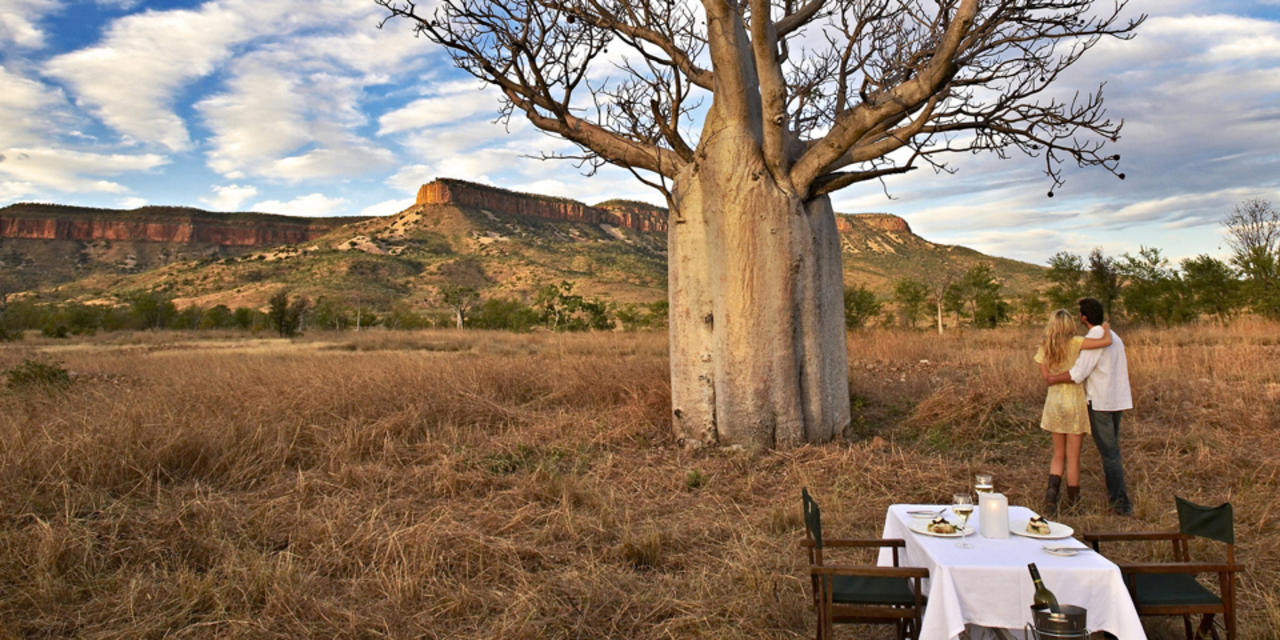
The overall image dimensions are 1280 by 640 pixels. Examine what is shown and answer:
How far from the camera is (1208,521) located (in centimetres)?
288

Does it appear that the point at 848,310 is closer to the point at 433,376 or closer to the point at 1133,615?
the point at 433,376

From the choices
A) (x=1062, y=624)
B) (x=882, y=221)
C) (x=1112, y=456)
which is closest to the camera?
(x=1062, y=624)

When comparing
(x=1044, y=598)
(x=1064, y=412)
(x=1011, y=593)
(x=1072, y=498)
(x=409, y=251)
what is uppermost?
(x=409, y=251)

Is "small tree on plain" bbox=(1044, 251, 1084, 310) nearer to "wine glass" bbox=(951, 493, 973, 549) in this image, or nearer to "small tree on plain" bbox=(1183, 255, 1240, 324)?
"small tree on plain" bbox=(1183, 255, 1240, 324)

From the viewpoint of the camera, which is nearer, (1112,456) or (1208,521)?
(1208,521)

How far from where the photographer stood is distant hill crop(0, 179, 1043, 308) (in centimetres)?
5900

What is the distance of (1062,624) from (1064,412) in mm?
3216

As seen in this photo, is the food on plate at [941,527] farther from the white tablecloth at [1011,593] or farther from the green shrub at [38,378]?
the green shrub at [38,378]

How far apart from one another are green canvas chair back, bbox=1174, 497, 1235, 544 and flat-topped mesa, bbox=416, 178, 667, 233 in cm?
7815

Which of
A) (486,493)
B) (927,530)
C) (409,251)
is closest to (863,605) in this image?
(927,530)

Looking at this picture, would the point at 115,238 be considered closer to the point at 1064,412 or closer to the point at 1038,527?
the point at 1064,412

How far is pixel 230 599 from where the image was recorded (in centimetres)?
347

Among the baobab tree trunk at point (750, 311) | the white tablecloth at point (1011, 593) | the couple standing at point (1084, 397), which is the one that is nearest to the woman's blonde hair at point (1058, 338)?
the couple standing at point (1084, 397)

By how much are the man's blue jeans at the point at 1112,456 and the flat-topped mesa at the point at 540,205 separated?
76290mm
